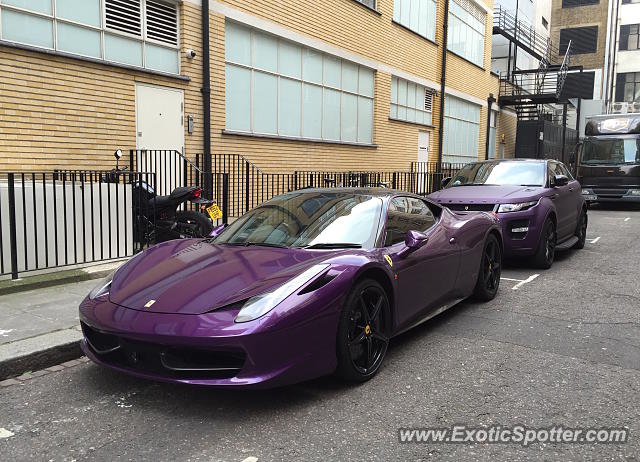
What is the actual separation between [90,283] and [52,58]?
4.38 meters

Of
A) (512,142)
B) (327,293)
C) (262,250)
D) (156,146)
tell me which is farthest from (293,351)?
(512,142)

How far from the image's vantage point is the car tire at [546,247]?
27.3 ft

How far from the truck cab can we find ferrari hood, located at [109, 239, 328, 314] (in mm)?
18196

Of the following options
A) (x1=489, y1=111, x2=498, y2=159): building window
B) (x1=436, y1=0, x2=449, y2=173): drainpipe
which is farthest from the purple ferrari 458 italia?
(x1=489, y1=111, x2=498, y2=159): building window

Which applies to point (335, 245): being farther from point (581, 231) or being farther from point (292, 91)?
point (292, 91)

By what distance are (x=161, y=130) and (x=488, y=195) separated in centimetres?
620

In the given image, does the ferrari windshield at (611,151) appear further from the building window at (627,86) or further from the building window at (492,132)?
the building window at (627,86)

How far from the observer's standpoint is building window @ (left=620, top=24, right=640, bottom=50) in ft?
163

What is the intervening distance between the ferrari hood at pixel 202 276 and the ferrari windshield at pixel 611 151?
19467 millimetres

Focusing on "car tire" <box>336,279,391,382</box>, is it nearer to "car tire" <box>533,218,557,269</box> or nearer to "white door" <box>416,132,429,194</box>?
"car tire" <box>533,218,557,269</box>

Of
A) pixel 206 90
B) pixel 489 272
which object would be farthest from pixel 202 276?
pixel 206 90

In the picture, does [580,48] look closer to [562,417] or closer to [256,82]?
[256,82]

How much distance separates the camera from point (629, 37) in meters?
Result: 50.2

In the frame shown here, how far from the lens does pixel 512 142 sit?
3150 cm
